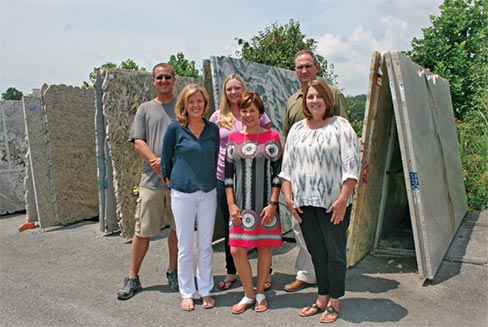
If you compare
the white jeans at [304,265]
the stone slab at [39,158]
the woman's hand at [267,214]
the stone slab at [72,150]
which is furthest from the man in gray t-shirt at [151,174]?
the stone slab at [39,158]

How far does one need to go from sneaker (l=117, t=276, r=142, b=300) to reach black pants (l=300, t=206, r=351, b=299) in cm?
172

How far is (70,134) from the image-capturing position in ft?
21.7

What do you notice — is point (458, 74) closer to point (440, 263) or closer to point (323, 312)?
point (440, 263)

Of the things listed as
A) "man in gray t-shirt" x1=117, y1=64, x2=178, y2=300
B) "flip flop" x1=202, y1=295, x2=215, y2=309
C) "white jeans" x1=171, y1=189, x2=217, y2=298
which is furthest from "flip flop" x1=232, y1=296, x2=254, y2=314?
"man in gray t-shirt" x1=117, y1=64, x2=178, y2=300

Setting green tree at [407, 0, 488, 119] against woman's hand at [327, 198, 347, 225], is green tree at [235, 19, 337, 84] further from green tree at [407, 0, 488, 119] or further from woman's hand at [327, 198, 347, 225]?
woman's hand at [327, 198, 347, 225]

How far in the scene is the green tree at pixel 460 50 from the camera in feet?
32.1

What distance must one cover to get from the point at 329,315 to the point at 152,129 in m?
2.23

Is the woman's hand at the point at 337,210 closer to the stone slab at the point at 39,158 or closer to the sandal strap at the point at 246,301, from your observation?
the sandal strap at the point at 246,301

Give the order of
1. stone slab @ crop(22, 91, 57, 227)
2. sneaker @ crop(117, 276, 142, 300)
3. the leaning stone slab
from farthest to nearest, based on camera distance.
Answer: the leaning stone slab < stone slab @ crop(22, 91, 57, 227) < sneaker @ crop(117, 276, 142, 300)

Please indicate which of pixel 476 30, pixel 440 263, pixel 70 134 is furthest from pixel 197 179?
pixel 476 30

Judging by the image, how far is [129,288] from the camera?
4.01 m

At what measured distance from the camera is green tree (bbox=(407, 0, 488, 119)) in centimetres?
977

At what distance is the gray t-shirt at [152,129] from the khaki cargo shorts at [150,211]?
0.07m

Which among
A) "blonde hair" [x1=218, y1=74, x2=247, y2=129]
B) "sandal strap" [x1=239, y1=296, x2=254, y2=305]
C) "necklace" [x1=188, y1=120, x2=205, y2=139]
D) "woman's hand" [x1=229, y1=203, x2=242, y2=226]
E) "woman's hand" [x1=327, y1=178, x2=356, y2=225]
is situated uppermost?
"blonde hair" [x1=218, y1=74, x2=247, y2=129]
